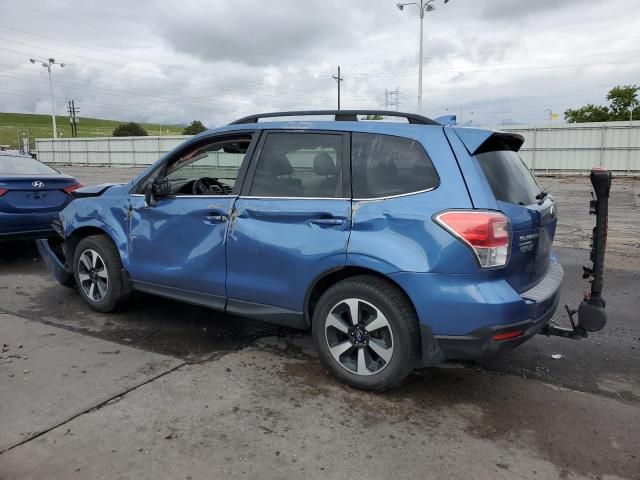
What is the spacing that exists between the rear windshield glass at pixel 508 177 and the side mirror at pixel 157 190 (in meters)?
A: 2.48

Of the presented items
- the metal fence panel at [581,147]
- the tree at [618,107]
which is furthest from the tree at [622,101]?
the metal fence panel at [581,147]

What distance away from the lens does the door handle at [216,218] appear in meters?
3.94

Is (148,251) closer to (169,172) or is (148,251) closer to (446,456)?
(169,172)

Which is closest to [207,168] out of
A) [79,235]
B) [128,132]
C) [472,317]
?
[79,235]

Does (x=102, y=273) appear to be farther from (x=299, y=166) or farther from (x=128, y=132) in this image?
(x=128, y=132)

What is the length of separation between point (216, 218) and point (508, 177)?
207 centimetres

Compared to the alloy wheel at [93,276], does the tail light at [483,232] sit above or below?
above

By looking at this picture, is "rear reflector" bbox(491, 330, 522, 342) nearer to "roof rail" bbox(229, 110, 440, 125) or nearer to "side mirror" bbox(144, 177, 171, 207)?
"roof rail" bbox(229, 110, 440, 125)

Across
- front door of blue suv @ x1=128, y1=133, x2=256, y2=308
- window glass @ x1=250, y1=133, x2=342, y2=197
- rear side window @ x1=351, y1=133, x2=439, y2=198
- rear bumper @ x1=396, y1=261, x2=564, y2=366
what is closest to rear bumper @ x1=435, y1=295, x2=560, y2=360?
rear bumper @ x1=396, y1=261, x2=564, y2=366

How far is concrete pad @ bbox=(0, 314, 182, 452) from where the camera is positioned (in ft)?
10.2

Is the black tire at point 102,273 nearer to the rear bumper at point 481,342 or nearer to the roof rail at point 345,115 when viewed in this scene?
the roof rail at point 345,115

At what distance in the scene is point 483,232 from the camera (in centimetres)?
301

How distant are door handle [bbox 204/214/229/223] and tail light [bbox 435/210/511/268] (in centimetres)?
165

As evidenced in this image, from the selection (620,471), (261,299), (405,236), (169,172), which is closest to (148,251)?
(169,172)
